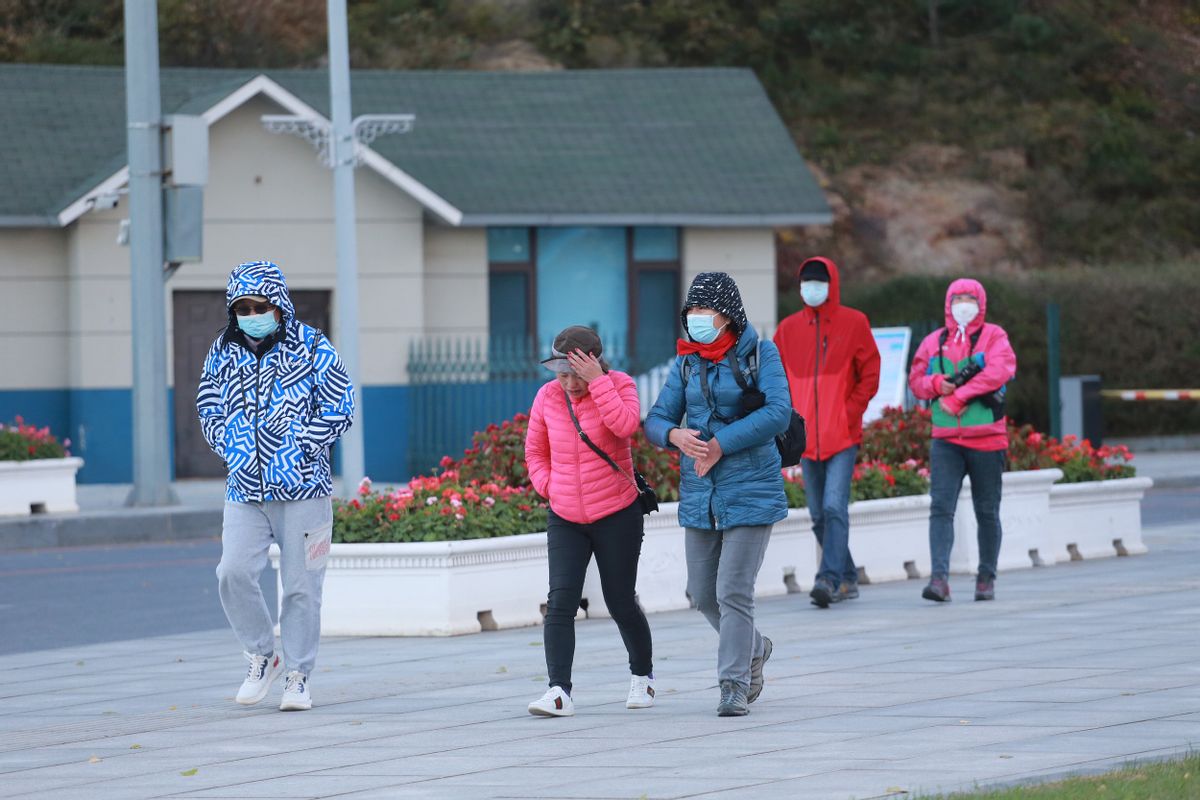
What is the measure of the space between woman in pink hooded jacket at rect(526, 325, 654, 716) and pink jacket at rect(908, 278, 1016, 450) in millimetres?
3730

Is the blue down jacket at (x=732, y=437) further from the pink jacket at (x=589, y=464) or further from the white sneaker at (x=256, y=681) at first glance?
the white sneaker at (x=256, y=681)

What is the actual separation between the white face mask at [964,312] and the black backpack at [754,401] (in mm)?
3589

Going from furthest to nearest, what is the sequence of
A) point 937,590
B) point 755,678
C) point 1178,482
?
point 1178,482
point 937,590
point 755,678

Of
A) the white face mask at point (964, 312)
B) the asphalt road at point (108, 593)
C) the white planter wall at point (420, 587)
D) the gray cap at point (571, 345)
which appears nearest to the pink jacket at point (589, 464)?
the gray cap at point (571, 345)

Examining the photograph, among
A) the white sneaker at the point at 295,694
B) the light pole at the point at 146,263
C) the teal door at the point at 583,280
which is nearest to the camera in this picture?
the white sneaker at the point at 295,694

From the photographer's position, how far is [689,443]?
8234mm

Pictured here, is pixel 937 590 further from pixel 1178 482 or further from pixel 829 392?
pixel 1178 482

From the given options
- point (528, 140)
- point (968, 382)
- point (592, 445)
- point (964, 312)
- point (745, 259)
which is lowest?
point (592, 445)

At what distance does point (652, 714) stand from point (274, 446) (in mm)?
1946

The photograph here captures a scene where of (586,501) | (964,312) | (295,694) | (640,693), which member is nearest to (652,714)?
(640,693)

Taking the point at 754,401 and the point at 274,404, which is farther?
the point at 274,404

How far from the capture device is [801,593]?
13125 mm

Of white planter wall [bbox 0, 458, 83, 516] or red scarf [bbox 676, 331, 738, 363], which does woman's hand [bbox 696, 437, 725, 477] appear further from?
white planter wall [bbox 0, 458, 83, 516]

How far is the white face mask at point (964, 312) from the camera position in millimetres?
11992
